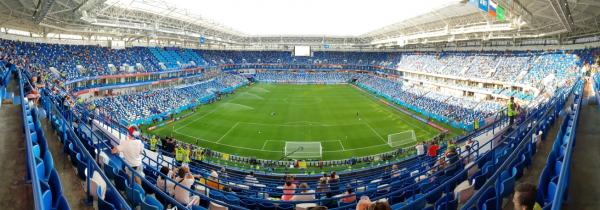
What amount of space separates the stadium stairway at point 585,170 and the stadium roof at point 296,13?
2442 centimetres

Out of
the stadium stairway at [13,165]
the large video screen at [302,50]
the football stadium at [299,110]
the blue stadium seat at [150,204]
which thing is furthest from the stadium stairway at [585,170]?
the large video screen at [302,50]

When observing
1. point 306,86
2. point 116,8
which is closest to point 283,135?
point 116,8

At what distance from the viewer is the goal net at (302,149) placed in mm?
26719

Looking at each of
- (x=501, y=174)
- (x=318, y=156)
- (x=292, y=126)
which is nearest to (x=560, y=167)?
(x=501, y=174)

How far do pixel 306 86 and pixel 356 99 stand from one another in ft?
59.2

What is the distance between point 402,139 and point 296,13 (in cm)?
3788

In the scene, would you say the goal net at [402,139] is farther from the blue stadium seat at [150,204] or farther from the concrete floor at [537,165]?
the blue stadium seat at [150,204]

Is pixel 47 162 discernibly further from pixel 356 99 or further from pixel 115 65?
pixel 356 99

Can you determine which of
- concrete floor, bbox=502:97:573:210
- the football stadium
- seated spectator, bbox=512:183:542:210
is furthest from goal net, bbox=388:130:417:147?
seated spectator, bbox=512:183:542:210

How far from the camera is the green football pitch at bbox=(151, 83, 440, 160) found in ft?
94.7

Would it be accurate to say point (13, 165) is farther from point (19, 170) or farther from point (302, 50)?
point (302, 50)

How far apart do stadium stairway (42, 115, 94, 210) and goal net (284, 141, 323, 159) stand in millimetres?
19097

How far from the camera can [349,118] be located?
130ft

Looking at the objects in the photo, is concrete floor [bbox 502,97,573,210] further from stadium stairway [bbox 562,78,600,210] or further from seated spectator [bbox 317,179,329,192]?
seated spectator [bbox 317,179,329,192]
